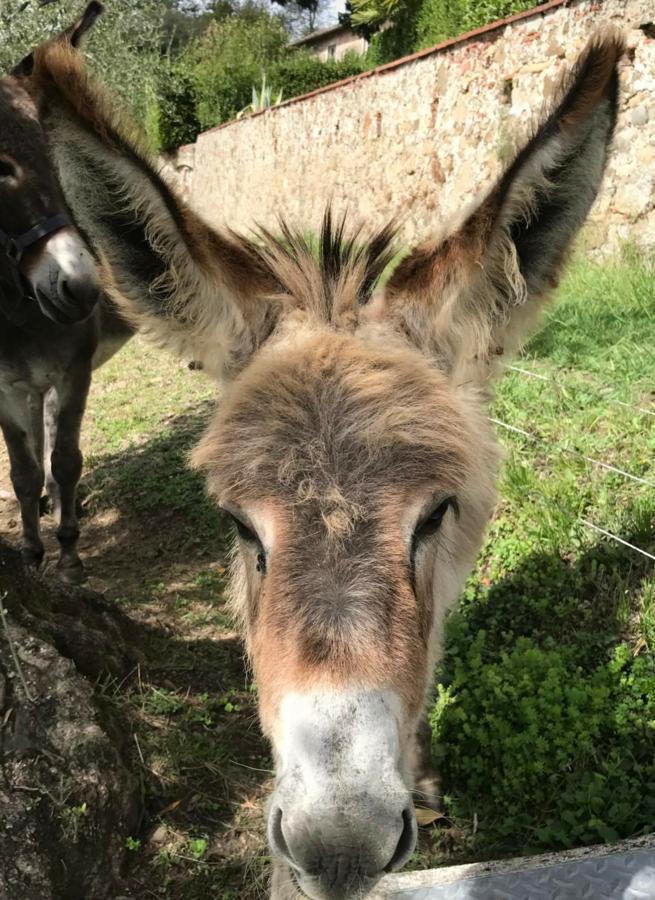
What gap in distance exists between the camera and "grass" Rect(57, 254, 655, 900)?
2447mm

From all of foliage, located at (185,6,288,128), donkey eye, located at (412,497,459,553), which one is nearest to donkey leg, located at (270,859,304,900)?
donkey eye, located at (412,497,459,553)

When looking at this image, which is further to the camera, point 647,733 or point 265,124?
point 265,124

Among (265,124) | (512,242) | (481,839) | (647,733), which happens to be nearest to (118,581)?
(481,839)

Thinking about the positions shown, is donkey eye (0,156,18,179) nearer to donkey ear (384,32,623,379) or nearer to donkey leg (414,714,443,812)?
donkey ear (384,32,623,379)

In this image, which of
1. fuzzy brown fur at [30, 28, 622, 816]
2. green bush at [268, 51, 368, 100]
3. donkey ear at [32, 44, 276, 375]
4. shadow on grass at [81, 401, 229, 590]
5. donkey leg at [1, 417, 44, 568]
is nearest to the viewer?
fuzzy brown fur at [30, 28, 622, 816]

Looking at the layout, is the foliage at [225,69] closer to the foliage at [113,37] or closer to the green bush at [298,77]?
the green bush at [298,77]

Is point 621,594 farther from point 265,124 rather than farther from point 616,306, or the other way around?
point 265,124

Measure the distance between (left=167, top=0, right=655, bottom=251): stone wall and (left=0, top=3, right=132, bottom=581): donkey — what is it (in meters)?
1.17

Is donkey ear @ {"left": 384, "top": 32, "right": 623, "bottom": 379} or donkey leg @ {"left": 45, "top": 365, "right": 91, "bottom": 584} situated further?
donkey leg @ {"left": 45, "top": 365, "right": 91, "bottom": 584}

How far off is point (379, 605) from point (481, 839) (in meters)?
1.63

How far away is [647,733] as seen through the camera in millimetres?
2535

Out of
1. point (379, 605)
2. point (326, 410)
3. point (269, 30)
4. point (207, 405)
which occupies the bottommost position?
point (207, 405)


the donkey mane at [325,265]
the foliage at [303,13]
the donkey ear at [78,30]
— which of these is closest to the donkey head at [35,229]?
the donkey ear at [78,30]

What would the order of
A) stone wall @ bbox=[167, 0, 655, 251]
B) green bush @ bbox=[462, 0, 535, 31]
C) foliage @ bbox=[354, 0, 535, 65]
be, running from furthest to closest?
1. foliage @ bbox=[354, 0, 535, 65]
2. green bush @ bbox=[462, 0, 535, 31]
3. stone wall @ bbox=[167, 0, 655, 251]
